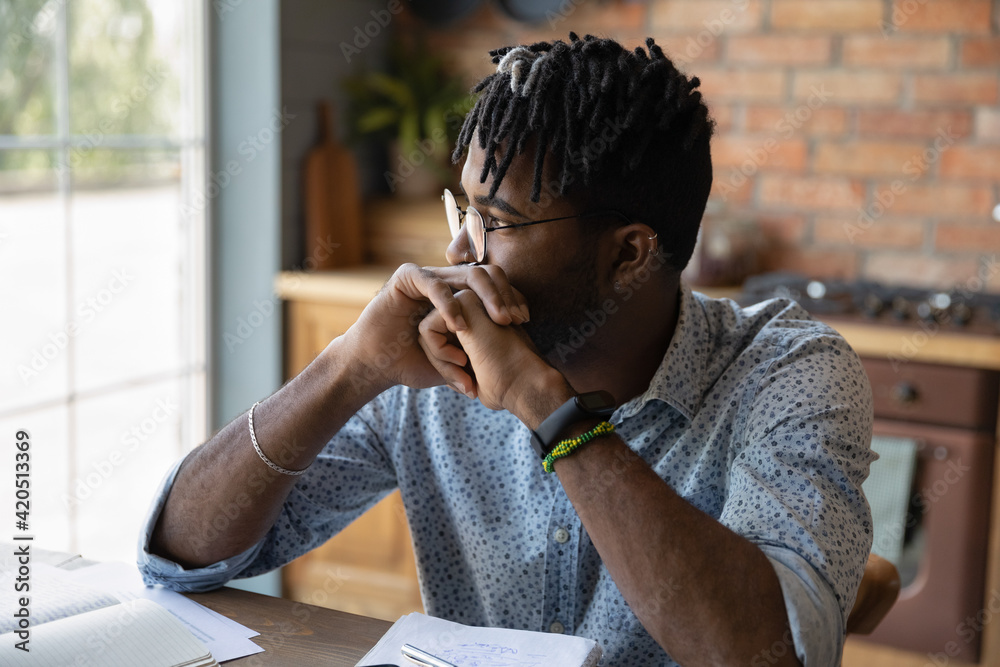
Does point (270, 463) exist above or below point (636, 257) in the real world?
below

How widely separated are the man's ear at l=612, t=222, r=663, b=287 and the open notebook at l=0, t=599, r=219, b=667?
0.70 metres

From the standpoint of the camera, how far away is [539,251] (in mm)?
1242

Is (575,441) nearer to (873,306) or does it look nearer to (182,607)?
(182,607)

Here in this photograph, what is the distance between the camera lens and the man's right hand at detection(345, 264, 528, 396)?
1.18 m

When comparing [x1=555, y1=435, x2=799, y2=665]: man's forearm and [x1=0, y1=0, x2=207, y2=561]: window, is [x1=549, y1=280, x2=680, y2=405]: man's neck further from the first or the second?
[x1=0, y1=0, x2=207, y2=561]: window

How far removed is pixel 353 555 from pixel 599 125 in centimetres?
181

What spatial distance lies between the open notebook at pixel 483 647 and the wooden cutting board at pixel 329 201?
1789 mm

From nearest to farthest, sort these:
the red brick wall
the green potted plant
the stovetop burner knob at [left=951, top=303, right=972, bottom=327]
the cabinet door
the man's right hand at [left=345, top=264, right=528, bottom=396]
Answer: the man's right hand at [left=345, top=264, right=528, bottom=396], the stovetop burner knob at [left=951, top=303, right=972, bottom=327], the red brick wall, the cabinet door, the green potted plant

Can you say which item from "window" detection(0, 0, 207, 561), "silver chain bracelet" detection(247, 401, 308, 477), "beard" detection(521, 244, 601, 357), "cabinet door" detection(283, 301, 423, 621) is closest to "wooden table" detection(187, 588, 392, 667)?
"silver chain bracelet" detection(247, 401, 308, 477)

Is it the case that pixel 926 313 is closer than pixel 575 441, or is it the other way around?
pixel 575 441

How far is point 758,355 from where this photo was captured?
4.04 feet

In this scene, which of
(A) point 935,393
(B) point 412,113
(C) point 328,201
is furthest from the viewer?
(B) point 412,113

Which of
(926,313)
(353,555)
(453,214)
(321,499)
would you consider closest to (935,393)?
(926,313)

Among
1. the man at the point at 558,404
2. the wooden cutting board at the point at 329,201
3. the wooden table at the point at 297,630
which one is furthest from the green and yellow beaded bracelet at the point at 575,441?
the wooden cutting board at the point at 329,201
